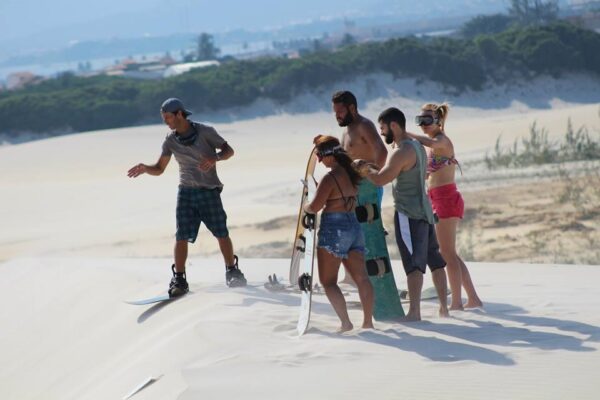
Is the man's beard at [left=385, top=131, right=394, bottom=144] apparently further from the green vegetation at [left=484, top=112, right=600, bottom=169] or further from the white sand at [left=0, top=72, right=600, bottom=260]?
the green vegetation at [left=484, top=112, right=600, bottom=169]

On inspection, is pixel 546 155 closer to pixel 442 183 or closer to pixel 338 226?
pixel 442 183

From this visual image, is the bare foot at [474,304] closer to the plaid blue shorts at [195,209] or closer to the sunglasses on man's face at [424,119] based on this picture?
the sunglasses on man's face at [424,119]

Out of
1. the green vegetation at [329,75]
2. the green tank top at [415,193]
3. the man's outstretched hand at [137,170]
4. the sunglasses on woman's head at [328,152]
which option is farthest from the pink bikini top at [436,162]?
the green vegetation at [329,75]

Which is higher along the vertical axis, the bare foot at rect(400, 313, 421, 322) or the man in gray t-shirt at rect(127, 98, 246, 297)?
the man in gray t-shirt at rect(127, 98, 246, 297)

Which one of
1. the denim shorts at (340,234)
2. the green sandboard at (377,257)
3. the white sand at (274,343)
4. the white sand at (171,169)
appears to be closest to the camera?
the white sand at (274,343)

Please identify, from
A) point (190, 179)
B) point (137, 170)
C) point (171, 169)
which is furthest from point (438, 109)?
point (171, 169)

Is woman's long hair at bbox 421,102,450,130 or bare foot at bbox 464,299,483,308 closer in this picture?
woman's long hair at bbox 421,102,450,130

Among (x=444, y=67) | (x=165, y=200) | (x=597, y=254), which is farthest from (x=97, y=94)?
(x=597, y=254)

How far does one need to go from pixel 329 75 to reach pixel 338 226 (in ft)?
127

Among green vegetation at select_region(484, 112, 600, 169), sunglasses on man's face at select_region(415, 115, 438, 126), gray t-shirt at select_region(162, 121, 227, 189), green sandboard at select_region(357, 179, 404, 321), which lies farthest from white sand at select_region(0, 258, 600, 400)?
green vegetation at select_region(484, 112, 600, 169)

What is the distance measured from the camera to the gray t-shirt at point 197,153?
10125mm

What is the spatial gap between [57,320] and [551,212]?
8383mm

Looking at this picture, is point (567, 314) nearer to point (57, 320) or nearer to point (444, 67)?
point (57, 320)

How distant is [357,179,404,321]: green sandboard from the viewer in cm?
873
